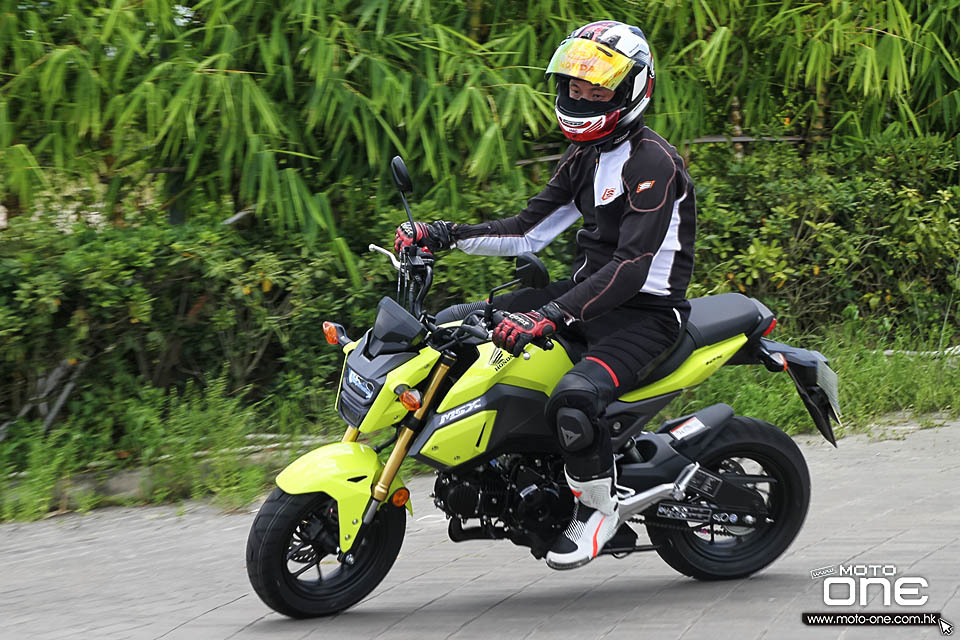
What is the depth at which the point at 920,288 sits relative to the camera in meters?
8.85

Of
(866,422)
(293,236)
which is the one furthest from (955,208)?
(293,236)

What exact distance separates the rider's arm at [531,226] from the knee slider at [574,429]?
38.0 inches

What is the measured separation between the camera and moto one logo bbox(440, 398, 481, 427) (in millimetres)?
4348

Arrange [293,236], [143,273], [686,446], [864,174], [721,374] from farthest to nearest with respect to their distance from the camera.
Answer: [864,174] → [721,374] → [293,236] → [143,273] → [686,446]

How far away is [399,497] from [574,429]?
714mm

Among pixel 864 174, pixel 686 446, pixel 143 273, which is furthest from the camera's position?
pixel 864 174

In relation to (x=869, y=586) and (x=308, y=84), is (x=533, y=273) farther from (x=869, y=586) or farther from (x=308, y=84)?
(x=308, y=84)

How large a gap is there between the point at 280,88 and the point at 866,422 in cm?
413

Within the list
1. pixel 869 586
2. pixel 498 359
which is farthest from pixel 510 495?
pixel 869 586

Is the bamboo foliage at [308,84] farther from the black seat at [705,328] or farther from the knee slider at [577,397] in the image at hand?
the knee slider at [577,397]

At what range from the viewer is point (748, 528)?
493 centimetres

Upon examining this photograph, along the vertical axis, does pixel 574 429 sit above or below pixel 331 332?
below

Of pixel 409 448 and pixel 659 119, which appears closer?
pixel 409 448

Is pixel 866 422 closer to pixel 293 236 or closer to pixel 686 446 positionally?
pixel 686 446
